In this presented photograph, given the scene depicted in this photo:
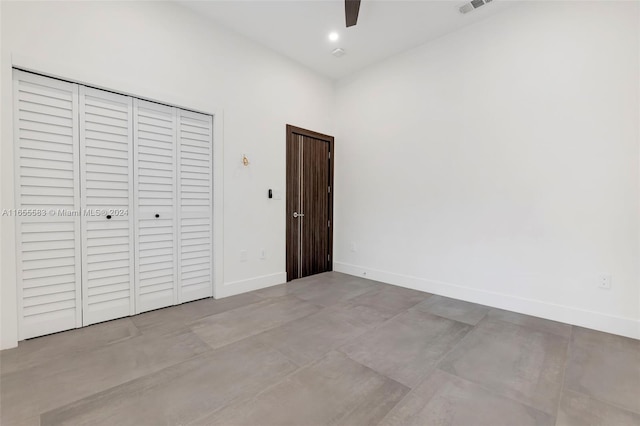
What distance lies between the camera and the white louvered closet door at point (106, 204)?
8.24 ft

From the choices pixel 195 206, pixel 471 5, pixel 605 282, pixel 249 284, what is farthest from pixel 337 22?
pixel 605 282

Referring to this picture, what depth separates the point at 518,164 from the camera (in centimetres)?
297

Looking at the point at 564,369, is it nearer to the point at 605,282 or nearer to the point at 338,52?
the point at 605,282

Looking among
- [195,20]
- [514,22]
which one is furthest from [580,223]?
[195,20]

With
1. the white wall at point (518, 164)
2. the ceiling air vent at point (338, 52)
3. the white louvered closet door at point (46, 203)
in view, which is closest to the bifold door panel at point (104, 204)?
the white louvered closet door at point (46, 203)

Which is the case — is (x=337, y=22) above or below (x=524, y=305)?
above

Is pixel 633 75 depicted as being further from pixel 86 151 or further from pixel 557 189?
pixel 86 151

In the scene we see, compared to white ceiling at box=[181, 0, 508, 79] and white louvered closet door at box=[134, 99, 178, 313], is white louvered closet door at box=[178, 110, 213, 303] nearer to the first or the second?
white louvered closet door at box=[134, 99, 178, 313]

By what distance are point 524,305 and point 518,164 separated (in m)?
1.50

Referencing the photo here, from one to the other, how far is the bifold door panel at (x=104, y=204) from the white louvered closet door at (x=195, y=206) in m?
0.01

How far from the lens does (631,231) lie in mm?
2447

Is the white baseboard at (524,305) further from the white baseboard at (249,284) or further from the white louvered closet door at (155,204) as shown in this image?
the white louvered closet door at (155,204)

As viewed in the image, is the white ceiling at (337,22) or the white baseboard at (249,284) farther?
the white baseboard at (249,284)

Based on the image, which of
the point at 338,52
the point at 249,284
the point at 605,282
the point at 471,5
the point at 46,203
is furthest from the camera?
the point at 338,52
